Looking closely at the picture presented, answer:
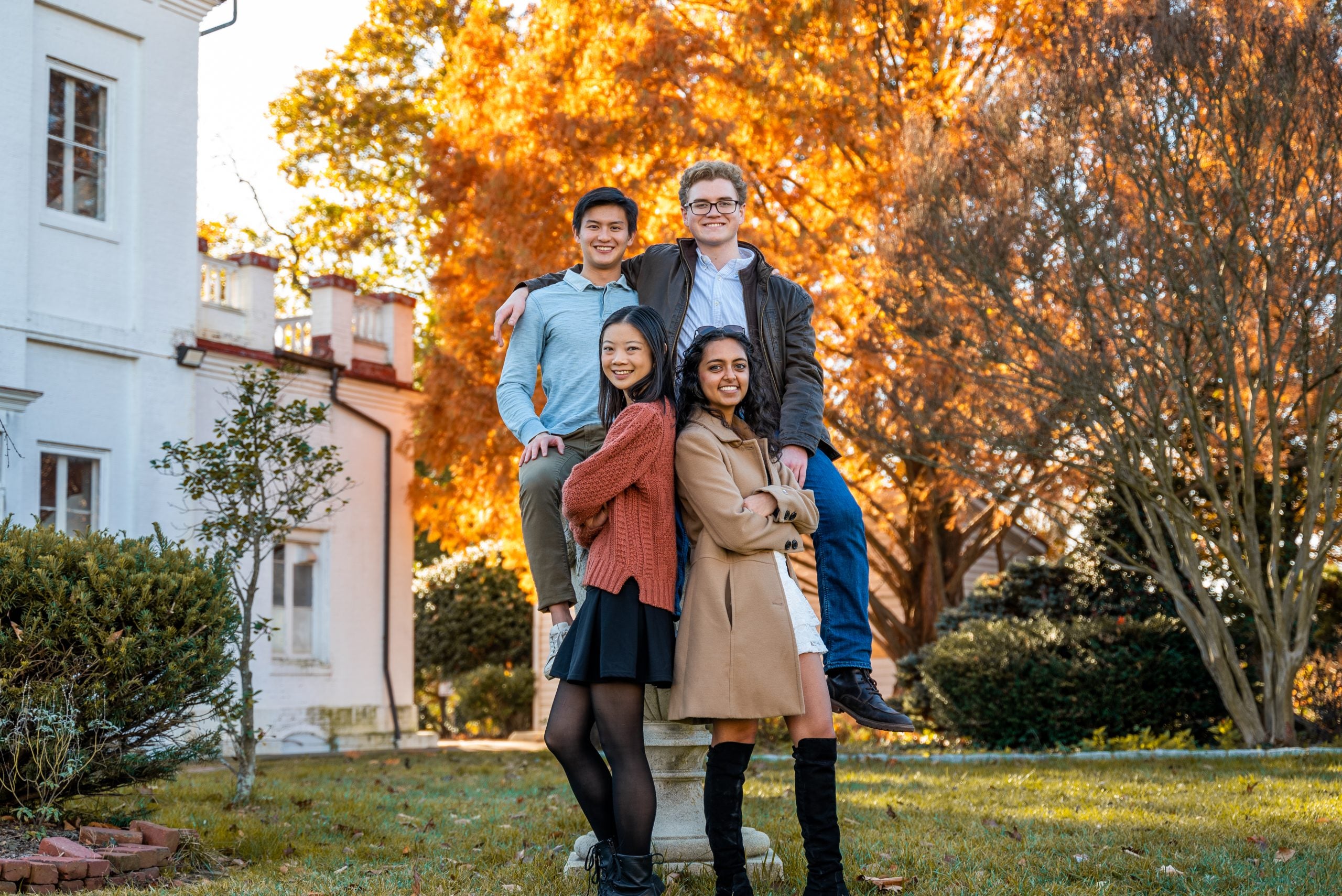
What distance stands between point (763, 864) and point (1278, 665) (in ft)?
23.9

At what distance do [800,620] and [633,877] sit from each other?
925mm

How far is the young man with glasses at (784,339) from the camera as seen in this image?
4.34 meters

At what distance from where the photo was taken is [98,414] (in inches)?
461

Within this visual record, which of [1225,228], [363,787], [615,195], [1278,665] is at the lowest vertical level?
[363,787]

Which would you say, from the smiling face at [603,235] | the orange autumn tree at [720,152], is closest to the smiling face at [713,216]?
the smiling face at [603,235]

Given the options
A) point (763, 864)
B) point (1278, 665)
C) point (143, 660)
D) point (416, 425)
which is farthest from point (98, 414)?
point (1278, 665)

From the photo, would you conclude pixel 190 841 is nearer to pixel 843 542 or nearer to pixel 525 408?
pixel 525 408

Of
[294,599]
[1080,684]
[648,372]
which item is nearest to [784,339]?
[648,372]

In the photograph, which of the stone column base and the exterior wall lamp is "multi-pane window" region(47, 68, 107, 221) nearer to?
the exterior wall lamp

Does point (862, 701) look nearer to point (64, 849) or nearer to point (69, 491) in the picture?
point (64, 849)

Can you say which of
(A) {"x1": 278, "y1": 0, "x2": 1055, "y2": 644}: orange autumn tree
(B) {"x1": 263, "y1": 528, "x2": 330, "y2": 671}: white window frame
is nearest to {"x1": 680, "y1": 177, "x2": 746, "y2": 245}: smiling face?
(A) {"x1": 278, "y1": 0, "x2": 1055, "y2": 644}: orange autumn tree

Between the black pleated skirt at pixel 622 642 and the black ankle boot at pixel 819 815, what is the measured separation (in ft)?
1.60

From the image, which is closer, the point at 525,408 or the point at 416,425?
the point at 525,408

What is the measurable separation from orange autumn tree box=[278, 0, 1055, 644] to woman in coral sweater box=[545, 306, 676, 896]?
24.1ft
